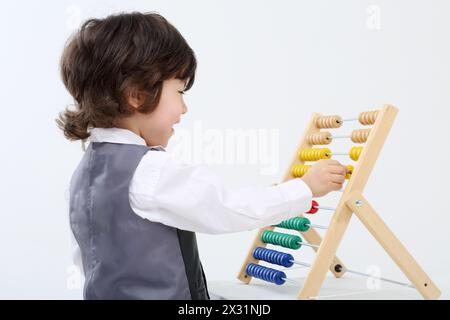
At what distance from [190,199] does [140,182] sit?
0.38ft

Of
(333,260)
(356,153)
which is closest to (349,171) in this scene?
(356,153)

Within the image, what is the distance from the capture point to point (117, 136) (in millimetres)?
1473

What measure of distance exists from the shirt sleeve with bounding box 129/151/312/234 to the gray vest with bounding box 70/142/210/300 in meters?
0.03

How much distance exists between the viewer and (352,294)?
185cm

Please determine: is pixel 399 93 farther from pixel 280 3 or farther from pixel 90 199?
pixel 90 199

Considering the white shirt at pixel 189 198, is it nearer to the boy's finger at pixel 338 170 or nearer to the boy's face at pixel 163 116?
the boy's face at pixel 163 116

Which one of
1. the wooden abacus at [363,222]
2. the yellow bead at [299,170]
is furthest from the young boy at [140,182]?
the yellow bead at [299,170]

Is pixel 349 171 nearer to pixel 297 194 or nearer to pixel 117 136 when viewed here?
pixel 297 194

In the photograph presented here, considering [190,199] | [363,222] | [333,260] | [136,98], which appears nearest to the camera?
[190,199]

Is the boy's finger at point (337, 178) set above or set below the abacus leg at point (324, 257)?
above

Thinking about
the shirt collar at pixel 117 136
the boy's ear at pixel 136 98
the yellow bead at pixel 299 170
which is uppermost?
the boy's ear at pixel 136 98

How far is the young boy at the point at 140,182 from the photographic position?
139 cm

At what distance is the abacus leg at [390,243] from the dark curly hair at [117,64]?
0.58 m

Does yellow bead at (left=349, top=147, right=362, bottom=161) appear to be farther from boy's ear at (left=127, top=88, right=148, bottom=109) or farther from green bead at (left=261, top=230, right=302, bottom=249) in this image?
boy's ear at (left=127, top=88, right=148, bottom=109)
